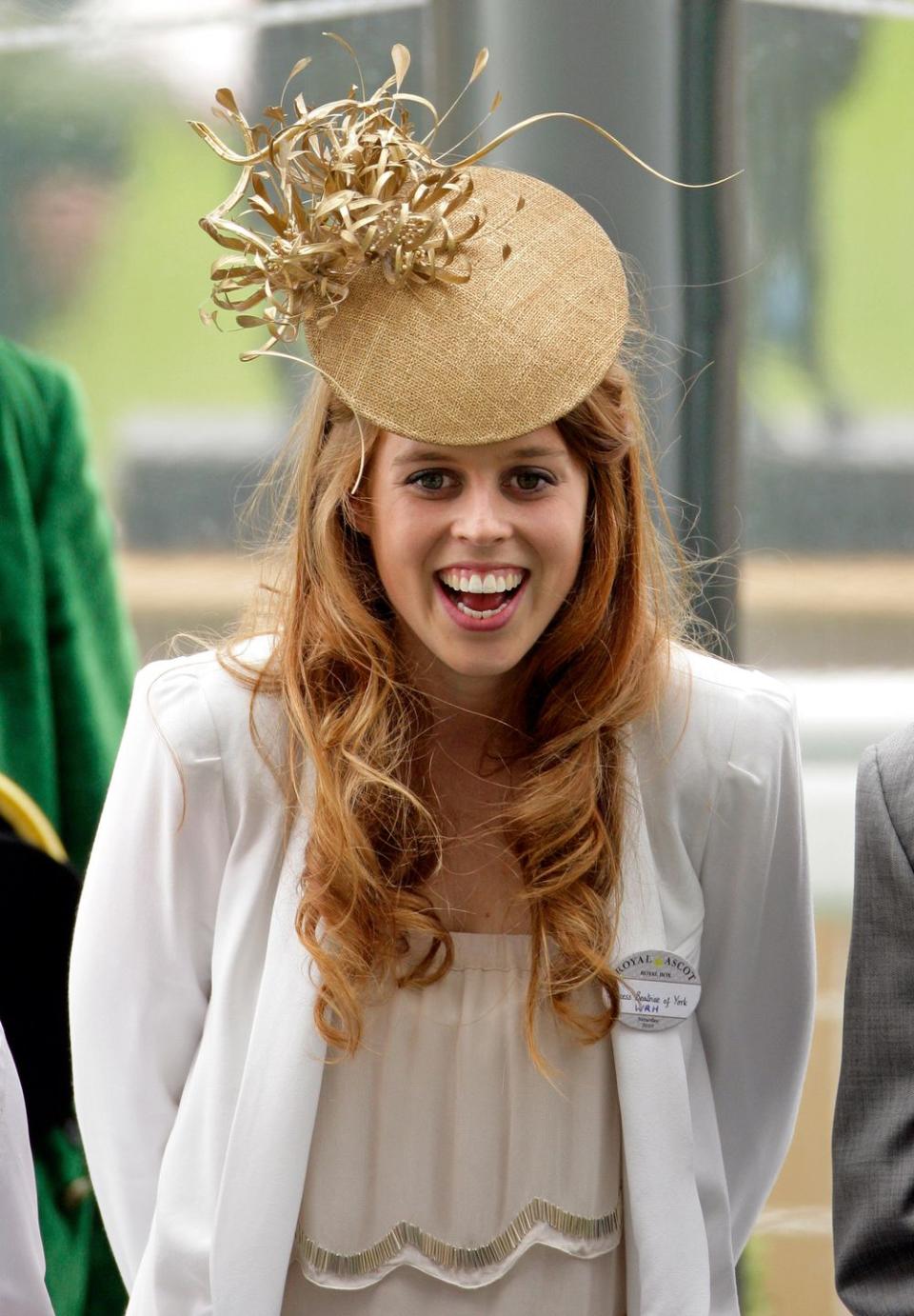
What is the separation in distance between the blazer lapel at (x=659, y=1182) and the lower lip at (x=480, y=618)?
1.41 feet

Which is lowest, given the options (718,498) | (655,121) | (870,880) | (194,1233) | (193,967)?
(194,1233)

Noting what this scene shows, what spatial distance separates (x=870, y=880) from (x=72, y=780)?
1.37 m

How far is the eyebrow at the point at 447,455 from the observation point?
70.4 inches

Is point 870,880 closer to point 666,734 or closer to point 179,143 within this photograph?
point 666,734

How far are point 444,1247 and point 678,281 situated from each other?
150 centimetres

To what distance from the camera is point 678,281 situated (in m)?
2.69

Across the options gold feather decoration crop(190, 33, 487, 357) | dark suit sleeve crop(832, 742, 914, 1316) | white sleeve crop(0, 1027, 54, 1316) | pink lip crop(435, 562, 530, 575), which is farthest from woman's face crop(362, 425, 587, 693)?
white sleeve crop(0, 1027, 54, 1316)

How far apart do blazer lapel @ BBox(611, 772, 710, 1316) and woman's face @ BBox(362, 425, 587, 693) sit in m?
0.42

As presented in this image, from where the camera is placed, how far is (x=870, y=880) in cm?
156

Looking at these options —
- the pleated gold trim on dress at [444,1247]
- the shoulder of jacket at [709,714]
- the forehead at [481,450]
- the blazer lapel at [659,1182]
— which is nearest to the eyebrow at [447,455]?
the forehead at [481,450]

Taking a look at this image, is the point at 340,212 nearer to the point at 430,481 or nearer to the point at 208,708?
the point at 430,481

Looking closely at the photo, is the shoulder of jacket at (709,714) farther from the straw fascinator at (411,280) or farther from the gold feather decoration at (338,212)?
the gold feather decoration at (338,212)

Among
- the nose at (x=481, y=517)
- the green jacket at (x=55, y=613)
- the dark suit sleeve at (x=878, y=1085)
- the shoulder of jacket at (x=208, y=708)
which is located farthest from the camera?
the green jacket at (x=55, y=613)

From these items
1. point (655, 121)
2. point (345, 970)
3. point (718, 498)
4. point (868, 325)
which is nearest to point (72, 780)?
point (345, 970)
